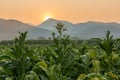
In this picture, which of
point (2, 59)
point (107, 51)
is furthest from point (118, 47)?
point (2, 59)

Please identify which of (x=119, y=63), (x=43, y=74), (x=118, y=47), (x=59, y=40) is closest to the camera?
(x=43, y=74)

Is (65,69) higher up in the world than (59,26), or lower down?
Answer: lower down

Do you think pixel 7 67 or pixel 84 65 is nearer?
pixel 7 67

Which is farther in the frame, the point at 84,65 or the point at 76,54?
the point at 76,54

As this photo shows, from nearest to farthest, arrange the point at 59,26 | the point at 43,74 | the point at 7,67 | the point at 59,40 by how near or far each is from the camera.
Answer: the point at 43,74, the point at 7,67, the point at 59,40, the point at 59,26

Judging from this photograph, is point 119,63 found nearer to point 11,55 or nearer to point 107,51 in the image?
point 107,51

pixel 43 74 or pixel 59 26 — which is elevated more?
pixel 59 26

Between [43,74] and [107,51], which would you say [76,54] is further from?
[43,74]

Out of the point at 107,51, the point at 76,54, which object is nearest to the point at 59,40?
the point at 76,54

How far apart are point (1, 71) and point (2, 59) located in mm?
562

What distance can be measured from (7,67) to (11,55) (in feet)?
1.32

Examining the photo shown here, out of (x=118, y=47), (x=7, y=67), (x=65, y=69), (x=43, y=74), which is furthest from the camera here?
(x=118, y=47)

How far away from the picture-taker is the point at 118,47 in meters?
8.69

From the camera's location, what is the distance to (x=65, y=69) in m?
6.26
